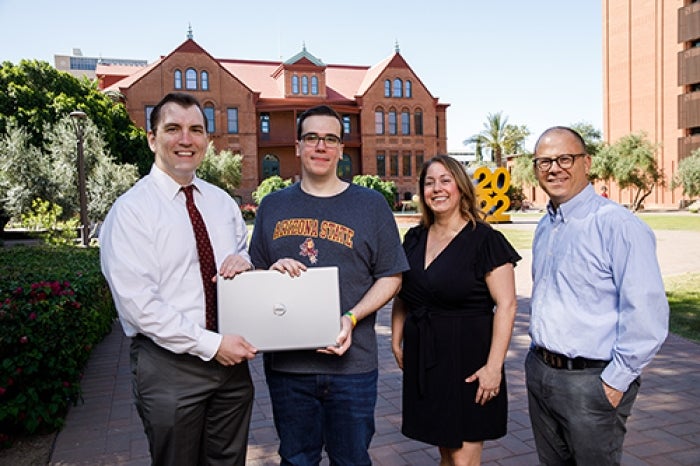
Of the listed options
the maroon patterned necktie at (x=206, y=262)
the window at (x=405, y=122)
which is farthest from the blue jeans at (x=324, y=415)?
the window at (x=405, y=122)

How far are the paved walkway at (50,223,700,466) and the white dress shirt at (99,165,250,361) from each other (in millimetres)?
1921

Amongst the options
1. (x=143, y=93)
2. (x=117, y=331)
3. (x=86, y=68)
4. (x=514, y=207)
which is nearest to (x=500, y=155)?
(x=514, y=207)

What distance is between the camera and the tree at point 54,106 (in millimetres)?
29562

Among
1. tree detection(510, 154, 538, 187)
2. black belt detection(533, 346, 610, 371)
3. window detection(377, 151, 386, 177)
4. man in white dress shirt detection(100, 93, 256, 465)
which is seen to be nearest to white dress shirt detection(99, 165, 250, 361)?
man in white dress shirt detection(100, 93, 256, 465)

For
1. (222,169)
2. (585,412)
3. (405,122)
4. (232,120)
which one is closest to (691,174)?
(405,122)

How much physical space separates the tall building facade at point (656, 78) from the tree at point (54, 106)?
3854 cm

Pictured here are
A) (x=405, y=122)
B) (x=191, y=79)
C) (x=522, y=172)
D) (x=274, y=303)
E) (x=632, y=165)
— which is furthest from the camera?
(x=522, y=172)

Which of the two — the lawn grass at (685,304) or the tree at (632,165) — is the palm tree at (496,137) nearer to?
the tree at (632,165)

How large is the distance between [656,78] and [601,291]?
50.0m

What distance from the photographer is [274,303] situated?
233 cm

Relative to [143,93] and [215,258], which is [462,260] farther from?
[143,93]

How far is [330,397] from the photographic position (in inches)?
104

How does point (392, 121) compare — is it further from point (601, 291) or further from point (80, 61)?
point (80, 61)

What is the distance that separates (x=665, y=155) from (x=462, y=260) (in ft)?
160
